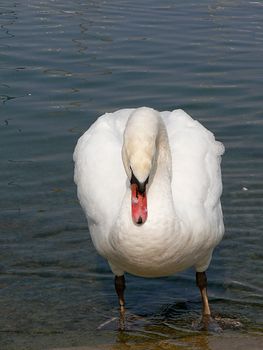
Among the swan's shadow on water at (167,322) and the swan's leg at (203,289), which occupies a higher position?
the swan's leg at (203,289)

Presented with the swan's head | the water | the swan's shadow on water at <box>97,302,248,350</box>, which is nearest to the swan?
the swan's head

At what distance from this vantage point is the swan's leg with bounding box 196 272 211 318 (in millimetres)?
6855

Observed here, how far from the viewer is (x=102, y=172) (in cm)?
645

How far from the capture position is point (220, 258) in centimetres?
769

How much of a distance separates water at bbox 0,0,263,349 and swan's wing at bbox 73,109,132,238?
32.0 inches

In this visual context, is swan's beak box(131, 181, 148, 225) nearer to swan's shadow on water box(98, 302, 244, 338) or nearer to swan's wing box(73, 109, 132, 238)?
swan's wing box(73, 109, 132, 238)

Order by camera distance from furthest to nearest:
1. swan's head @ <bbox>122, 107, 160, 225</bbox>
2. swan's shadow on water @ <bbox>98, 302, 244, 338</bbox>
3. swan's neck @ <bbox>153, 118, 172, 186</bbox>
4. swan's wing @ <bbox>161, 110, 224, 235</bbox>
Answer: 1. swan's shadow on water @ <bbox>98, 302, 244, 338</bbox>
2. swan's wing @ <bbox>161, 110, 224, 235</bbox>
3. swan's neck @ <bbox>153, 118, 172, 186</bbox>
4. swan's head @ <bbox>122, 107, 160, 225</bbox>

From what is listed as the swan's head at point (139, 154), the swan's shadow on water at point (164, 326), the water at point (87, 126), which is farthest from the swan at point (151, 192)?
the water at point (87, 126)

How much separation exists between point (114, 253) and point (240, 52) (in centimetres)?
811

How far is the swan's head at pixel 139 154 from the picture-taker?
17.8 ft

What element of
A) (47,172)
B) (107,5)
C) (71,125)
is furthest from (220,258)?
(107,5)

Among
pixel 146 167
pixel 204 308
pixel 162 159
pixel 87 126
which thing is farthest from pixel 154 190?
pixel 87 126

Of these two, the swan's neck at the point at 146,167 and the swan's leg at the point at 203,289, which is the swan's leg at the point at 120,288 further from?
the swan's neck at the point at 146,167

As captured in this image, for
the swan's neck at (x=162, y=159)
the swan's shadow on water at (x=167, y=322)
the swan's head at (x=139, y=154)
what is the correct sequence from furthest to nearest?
the swan's shadow on water at (x=167, y=322), the swan's neck at (x=162, y=159), the swan's head at (x=139, y=154)
